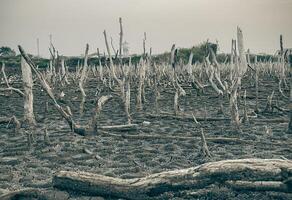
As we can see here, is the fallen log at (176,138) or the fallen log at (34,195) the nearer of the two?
the fallen log at (34,195)

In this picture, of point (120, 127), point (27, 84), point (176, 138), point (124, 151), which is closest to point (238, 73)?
point (176, 138)

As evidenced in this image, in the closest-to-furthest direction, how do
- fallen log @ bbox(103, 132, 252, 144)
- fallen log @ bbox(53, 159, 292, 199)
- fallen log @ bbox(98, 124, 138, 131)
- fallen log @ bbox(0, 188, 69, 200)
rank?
fallen log @ bbox(53, 159, 292, 199) < fallen log @ bbox(0, 188, 69, 200) < fallen log @ bbox(103, 132, 252, 144) < fallen log @ bbox(98, 124, 138, 131)

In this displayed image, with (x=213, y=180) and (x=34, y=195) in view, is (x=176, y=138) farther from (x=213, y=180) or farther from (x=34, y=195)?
(x=34, y=195)

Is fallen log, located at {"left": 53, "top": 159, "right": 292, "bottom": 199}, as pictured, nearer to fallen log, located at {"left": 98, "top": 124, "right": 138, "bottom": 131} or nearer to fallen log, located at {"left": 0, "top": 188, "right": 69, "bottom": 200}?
fallen log, located at {"left": 0, "top": 188, "right": 69, "bottom": 200}

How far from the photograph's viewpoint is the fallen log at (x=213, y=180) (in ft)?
12.4

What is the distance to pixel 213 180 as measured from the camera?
388cm

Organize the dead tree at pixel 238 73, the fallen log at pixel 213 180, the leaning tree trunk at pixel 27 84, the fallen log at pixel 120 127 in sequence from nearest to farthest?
the fallen log at pixel 213 180
the dead tree at pixel 238 73
the fallen log at pixel 120 127
the leaning tree trunk at pixel 27 84

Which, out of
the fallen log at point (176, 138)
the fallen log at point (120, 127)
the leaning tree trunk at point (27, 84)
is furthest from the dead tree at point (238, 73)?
the leaning tree trunk at point (27, 84)

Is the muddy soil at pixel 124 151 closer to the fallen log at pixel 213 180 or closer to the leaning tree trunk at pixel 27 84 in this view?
the fallen log at pixel 213 180

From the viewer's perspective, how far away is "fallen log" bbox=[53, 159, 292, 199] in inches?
149

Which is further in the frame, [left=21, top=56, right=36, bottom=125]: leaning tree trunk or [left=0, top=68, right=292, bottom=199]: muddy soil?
[left=21, top=56, right=36, bottom=125]: leaning tree trunk

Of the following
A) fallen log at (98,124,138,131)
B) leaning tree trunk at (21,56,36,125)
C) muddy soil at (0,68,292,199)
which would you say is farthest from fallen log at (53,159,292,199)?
leaning tree trunk at (21,56,36,125)

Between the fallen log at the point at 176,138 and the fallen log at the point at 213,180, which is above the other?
the fallen log at the point at 213,180

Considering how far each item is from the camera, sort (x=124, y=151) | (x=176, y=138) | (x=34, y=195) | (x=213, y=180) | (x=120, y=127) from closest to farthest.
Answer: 1. (x=213, y=180)
2. (x=34, y=195)
3. (x=124, y=151)
4. (x=176, y=138)
5. (x=120, y=127)
